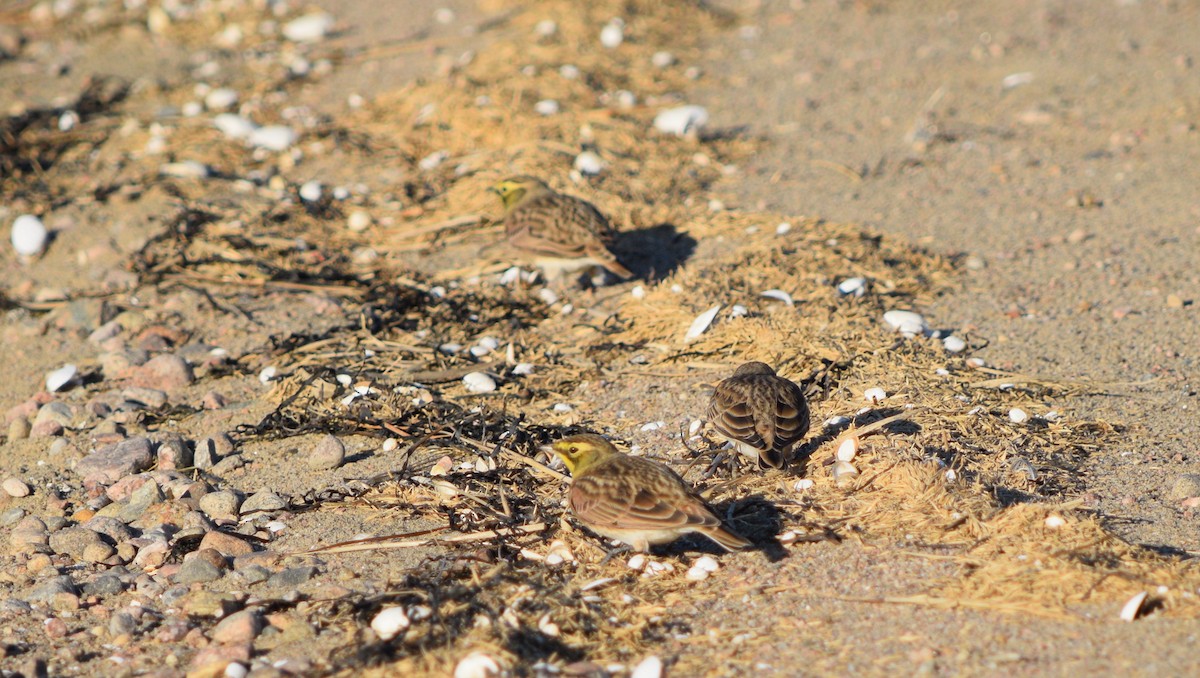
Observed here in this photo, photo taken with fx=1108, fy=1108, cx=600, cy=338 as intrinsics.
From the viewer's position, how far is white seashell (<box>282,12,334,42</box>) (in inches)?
514

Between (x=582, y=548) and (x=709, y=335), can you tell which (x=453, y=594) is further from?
(x=709, y=335)

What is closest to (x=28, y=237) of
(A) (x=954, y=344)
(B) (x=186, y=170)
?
(B) (x=186, y=170)

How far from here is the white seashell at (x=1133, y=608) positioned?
3.96 m

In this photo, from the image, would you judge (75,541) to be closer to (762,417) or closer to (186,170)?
(762,417)

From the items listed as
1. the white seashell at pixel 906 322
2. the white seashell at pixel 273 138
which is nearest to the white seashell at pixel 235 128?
the white seashell at pixel 273 138

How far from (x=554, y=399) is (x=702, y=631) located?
2414mm

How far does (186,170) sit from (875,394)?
657 centimetres

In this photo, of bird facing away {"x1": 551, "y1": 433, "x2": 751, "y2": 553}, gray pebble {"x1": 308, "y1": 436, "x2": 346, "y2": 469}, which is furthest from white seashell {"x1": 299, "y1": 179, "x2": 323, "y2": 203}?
bird facing away {"x1": 551, "y1": 433, "x2": 751, "y2": 553}

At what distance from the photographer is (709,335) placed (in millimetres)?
6645

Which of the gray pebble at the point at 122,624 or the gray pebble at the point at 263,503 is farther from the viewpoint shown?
the gray pebble at the point at 263,503

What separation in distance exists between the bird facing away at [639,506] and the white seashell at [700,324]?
1927mm

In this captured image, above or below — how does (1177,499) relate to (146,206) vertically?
above

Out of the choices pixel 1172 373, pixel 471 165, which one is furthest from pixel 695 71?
pixel 1172 373

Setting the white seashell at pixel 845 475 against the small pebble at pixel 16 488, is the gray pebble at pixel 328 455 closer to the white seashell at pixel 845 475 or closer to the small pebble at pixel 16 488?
the small pebble at pixel 16 488
